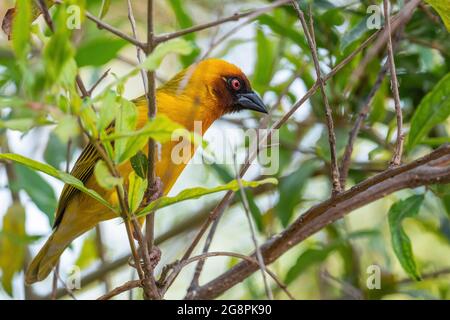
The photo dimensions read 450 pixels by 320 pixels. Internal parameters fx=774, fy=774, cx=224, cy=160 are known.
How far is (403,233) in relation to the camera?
3.64 metres

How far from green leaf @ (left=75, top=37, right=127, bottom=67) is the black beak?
2.50 feet

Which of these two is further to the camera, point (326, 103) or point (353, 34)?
point (353, 34)

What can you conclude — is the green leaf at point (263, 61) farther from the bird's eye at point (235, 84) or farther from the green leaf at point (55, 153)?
the green leaf at point (55, 153)

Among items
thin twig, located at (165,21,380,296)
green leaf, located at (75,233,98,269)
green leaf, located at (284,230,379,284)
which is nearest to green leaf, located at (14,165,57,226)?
green leaf, located at (75,233,98,269)

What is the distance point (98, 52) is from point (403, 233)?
2091 mm

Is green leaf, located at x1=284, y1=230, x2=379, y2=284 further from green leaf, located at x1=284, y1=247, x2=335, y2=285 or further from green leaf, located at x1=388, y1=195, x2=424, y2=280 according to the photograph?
green leaf, located at x1=388, y1=195, x2=424, y2=280

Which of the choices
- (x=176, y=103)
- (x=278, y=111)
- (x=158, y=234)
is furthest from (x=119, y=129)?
(x=158, y=234)

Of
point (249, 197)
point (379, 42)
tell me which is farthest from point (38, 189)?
point (379, 42)

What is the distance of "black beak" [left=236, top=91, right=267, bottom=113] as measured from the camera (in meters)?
4.55

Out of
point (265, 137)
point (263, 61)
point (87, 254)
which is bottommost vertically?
point (265, 137)

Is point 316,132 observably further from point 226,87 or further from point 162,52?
point 162,52

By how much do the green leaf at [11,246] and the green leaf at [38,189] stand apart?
16 centimetres

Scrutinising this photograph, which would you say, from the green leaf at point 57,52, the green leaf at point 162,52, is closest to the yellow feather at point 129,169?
the green leaf at point 162,52
